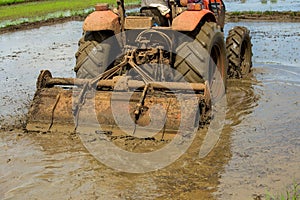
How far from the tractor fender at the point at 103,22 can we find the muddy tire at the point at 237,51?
92.0 inches

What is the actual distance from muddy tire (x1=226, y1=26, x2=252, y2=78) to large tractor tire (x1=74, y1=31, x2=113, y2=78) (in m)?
2.37

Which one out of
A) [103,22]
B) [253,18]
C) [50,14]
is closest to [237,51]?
[103,22]

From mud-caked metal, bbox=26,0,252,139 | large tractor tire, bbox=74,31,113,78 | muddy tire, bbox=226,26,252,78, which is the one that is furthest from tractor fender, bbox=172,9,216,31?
muddy tire, bbox=226,26,252,78

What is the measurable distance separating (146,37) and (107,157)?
1596mm

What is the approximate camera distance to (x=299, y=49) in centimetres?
927

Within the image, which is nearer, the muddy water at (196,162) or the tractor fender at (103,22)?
the muddy water at (196,162)

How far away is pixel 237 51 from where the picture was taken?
277 inches

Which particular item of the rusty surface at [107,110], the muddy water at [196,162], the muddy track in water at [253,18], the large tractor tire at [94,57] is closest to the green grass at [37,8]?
Answer: the muddy track in water at [253,18]

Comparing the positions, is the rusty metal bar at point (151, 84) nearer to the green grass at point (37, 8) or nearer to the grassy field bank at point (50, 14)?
the grassy field bank at point (50, 14)

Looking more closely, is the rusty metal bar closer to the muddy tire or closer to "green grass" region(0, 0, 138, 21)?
the muddy tire

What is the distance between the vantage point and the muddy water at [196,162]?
11.6 feet

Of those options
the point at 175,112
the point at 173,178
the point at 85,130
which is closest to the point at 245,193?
the point at 173,178

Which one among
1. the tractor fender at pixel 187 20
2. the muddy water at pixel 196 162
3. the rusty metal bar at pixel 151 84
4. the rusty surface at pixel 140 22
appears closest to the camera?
the muddy water at pixel 196 162

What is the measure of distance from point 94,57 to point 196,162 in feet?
6.16
